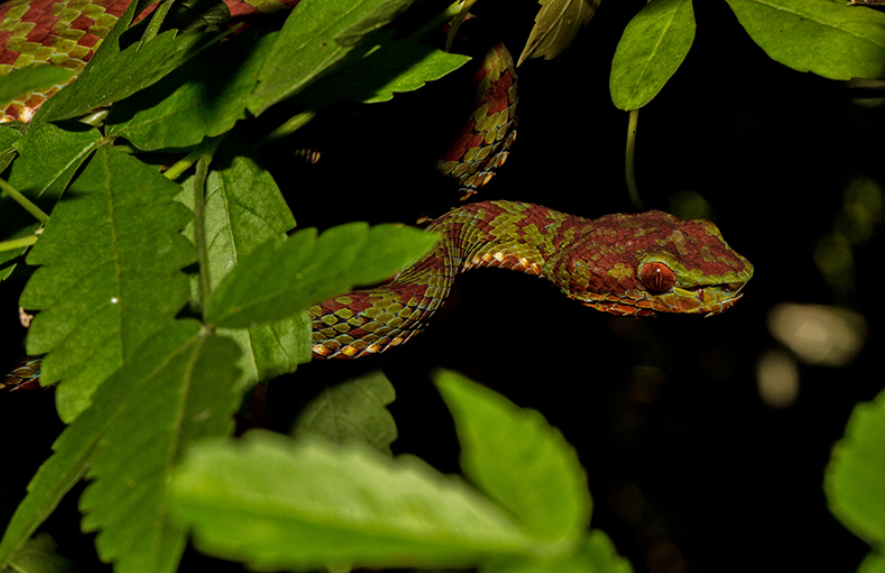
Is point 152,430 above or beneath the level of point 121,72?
beneath

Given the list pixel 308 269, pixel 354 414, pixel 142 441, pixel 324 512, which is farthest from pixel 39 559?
pixel 324 512

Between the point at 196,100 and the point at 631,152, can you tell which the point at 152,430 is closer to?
the point at 196,100

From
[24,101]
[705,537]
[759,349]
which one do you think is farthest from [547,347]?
[24,101]

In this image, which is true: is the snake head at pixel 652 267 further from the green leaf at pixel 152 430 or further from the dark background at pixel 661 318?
the green leaf at pixel 152 430

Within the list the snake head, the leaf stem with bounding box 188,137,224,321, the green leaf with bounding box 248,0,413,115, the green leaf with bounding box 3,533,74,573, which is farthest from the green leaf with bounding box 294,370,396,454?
the green leaf with bounding box 248,0,413,115

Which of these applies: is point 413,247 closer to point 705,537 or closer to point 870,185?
point 870,185

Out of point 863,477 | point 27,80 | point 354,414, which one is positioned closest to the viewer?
point 863,477
